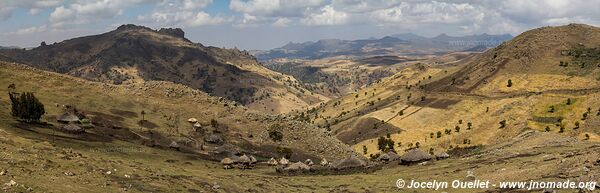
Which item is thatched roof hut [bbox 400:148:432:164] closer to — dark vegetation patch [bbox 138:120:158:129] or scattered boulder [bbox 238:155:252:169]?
scattered boulder [bbox 238:155:252:169]

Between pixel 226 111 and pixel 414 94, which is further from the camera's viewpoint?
pixel 414 94

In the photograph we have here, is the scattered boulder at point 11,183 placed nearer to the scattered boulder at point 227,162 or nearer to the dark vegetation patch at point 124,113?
the scattered boulder at point 227,162

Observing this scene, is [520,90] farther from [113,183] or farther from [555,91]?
[113,183]

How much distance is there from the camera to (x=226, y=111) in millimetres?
113625

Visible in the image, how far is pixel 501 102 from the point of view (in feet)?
466

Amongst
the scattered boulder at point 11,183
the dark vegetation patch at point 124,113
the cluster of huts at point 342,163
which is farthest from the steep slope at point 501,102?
the scattered boulder at point 11,183

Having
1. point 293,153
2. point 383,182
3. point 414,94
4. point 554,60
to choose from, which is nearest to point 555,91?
point 554,60

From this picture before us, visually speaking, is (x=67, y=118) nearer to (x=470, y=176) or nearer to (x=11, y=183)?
(x=11, y=183)

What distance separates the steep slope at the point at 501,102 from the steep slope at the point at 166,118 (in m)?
30.7

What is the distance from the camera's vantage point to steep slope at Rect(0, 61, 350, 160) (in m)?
84.9

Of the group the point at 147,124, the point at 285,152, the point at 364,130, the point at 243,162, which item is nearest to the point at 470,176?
the point at 243,162

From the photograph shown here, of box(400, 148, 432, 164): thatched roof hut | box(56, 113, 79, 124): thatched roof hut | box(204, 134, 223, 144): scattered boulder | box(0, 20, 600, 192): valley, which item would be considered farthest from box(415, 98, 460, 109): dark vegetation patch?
box(56, 113, 79, 124): thatched roof hut

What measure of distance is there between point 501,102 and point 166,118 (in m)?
96.4

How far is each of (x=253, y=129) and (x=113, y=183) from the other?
228 feet
